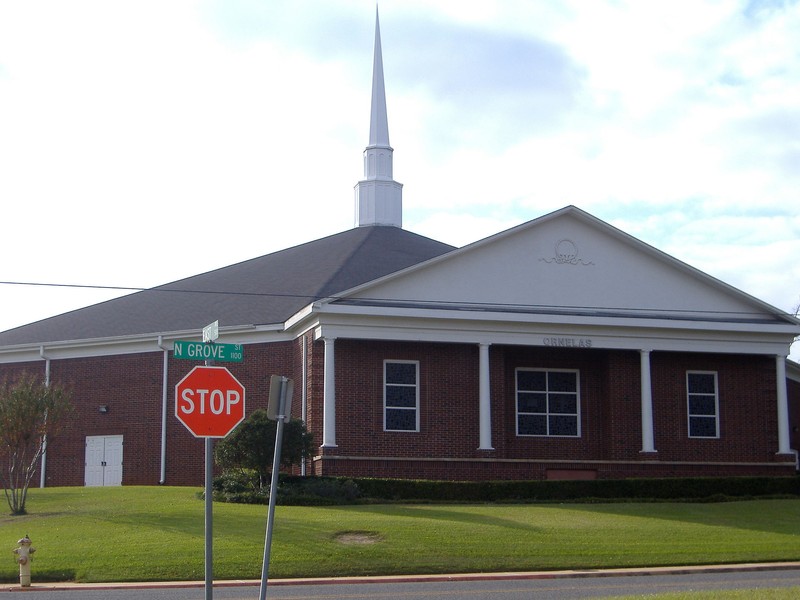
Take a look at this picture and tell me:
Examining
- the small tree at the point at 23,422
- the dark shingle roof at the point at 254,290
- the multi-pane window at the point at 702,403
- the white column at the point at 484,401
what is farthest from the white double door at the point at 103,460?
the multi-pane window at the point at 702,403

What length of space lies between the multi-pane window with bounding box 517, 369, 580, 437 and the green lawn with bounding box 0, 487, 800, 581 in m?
6.54

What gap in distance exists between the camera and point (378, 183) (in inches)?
1658

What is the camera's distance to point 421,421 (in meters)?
31.1

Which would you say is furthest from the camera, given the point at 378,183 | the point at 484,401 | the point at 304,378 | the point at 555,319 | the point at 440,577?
the point at 378,183

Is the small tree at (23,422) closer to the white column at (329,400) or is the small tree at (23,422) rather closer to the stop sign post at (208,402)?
the white column at (329,400)

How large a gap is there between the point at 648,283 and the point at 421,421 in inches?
308

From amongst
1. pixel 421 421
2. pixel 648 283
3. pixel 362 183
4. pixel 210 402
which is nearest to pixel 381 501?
pixel 421 421

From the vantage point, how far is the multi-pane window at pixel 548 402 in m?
32.8

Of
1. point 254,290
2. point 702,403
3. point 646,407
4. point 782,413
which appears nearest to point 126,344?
point 254,290

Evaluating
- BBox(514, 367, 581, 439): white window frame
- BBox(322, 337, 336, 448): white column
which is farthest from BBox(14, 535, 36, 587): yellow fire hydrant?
BBox(514, 367, 581, 439): white window frame

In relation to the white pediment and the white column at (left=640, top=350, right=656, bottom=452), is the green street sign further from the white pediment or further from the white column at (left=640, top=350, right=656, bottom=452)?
the white column at (left=640, top=350, right=656, bottom=452)

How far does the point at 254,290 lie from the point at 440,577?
19.8 meters

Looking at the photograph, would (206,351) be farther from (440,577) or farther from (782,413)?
(782,413)

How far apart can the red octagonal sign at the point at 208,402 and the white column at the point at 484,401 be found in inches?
695
